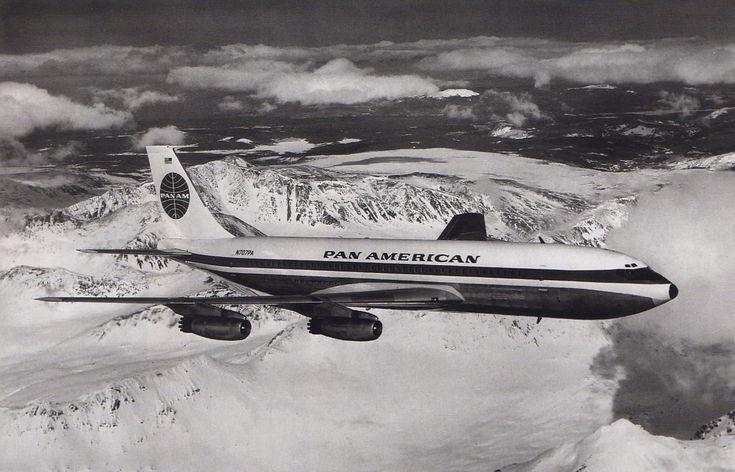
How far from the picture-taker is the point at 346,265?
58438 millimetres

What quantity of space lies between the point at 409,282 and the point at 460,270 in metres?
4.21

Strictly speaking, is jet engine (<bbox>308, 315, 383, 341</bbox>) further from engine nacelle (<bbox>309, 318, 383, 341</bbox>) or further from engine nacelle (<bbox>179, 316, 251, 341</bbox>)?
engine nacelle (<bbox>179, 316, 251, 341</bbox>)

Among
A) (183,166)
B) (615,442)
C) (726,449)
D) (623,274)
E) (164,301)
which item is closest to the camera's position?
(623,274)

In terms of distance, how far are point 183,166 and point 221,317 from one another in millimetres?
18192

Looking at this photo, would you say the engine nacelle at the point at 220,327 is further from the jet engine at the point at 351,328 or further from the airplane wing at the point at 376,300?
the jet engine at the point at 351,328

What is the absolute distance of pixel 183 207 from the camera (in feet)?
222

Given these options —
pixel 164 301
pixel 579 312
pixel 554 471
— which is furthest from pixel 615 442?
pixel 164 301

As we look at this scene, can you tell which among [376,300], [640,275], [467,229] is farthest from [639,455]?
[376,300]

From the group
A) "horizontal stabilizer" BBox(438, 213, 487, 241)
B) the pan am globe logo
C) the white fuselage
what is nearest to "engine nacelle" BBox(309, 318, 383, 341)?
the white fuselage

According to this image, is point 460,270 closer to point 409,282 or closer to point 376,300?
point 409,282

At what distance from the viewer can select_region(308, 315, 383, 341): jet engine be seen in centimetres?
5147

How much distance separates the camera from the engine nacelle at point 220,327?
54438mm

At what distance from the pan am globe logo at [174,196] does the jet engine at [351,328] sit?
21717 mm

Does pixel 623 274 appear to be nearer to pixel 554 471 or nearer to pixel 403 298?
pixel 403 298
